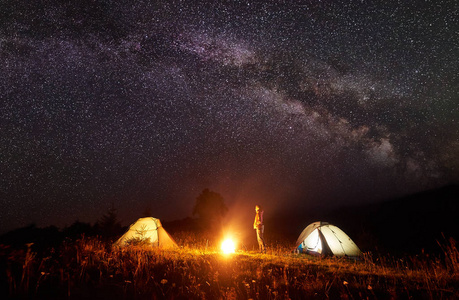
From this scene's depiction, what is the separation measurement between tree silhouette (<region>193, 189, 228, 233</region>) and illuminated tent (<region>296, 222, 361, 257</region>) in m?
36.5

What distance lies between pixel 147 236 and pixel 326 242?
830cm

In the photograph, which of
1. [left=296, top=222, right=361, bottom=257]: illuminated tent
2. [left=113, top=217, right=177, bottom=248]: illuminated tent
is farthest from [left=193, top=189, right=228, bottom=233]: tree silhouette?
[left=296, top=222, right=361, bottom=257]: illuminated tent

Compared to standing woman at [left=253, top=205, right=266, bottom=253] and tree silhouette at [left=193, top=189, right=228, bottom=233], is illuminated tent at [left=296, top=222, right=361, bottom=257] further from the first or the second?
tree silhouette at [left=193, top=189, right=228, bottom=233]

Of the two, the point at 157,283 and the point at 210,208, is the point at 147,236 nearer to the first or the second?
the point at 157,283

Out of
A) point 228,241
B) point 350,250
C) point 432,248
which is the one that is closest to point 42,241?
point 228,241

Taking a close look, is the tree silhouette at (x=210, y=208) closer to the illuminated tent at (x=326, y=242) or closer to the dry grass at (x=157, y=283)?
the illuminated tent at (x=326, y=242)

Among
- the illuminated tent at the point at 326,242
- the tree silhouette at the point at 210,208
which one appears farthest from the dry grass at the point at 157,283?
the tree silhouette at the point at 210,208

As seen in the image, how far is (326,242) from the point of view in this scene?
11.4 m

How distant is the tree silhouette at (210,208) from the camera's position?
157 feet

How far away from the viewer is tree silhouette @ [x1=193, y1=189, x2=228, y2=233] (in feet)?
157

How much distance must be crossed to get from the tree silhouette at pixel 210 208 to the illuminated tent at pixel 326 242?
36.5 meters

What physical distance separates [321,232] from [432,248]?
12.8 m

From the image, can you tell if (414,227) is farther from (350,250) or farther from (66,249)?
(66,249)

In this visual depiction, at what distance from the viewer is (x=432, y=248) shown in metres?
18.2
